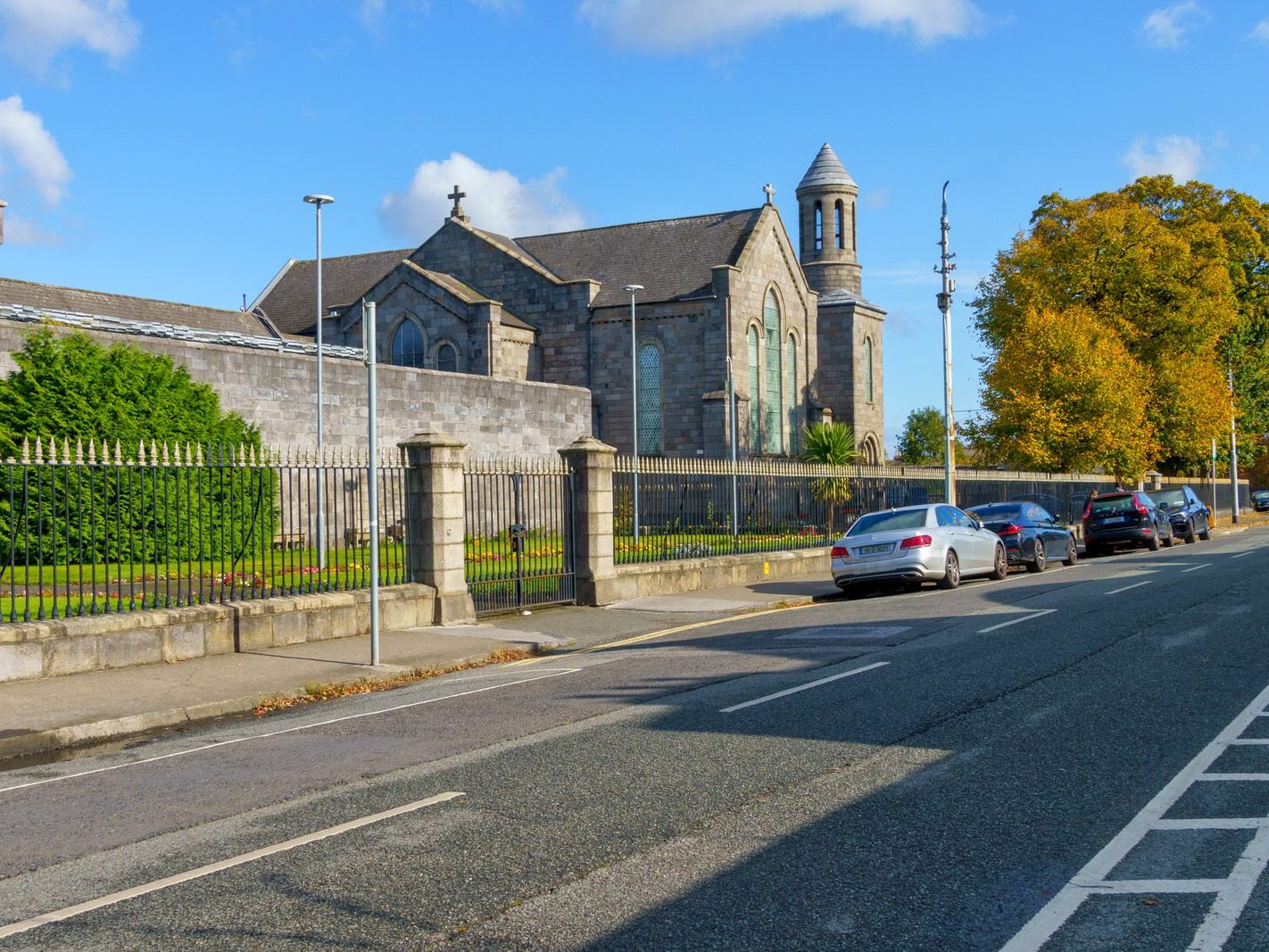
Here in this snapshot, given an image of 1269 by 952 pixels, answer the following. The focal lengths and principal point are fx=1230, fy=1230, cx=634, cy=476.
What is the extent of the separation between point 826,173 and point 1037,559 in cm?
3968

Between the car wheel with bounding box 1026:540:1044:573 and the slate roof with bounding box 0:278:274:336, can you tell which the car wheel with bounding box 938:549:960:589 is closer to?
the car wheel with bounding box 1026:540:1044:573

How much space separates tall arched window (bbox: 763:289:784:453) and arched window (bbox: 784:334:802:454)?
0.50 metres

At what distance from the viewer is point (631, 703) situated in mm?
10148

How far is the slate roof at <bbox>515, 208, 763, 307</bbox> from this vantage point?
5141 centimetres

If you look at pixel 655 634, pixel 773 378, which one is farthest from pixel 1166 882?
pixel 773 378

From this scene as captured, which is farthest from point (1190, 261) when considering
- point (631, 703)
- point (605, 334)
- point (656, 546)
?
point (631, 703)

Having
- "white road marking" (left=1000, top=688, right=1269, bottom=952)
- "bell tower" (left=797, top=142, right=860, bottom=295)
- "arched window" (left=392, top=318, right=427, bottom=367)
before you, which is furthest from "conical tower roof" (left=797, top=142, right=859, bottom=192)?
"white road marking" (left=1000, top=688, right=1269, bottom=952)

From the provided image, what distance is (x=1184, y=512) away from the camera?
119 ft

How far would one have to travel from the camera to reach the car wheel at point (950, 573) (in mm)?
21081

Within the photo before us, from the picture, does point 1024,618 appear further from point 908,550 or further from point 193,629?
point 193,629

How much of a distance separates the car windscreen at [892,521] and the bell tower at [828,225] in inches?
1639

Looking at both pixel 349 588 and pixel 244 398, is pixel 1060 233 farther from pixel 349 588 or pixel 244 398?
pixel 349 588

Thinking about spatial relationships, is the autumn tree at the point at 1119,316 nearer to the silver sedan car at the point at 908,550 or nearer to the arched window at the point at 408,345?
the arched window at the point at 408,345

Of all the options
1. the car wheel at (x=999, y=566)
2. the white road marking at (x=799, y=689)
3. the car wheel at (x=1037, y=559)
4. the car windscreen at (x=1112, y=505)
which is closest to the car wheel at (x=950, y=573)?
the car wheel at (x=999, y=566)
